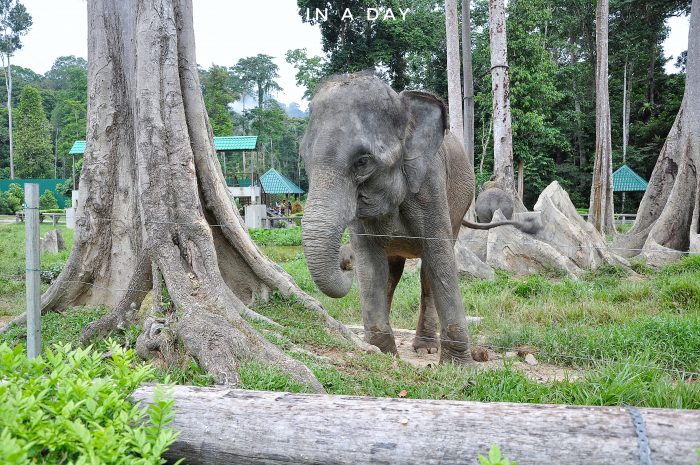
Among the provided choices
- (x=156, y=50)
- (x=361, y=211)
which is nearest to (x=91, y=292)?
(x=156, y=50)

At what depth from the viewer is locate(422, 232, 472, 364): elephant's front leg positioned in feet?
17.6

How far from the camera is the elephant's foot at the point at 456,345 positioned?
5.46 m

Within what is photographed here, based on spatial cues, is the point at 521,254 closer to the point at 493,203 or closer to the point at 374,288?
the point at 493,203

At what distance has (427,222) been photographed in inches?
207

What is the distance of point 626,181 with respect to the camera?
94.6 feet

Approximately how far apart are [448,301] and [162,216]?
2471 mm

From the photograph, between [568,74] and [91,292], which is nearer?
[91,292]

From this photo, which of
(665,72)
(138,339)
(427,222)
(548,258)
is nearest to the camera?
(138,339)

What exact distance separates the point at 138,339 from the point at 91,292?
2.06 meters

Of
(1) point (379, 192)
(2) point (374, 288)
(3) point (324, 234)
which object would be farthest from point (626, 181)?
(3) point (324, 234)

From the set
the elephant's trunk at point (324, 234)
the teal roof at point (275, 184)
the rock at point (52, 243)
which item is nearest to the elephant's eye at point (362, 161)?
the elephant's trunk at point (324, 234)

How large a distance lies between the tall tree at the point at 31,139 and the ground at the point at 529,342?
3980 centimetres

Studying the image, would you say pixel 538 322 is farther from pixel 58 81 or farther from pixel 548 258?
pixel 58 81

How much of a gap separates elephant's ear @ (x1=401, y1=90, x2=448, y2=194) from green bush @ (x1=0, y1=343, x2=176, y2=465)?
2691 mm
